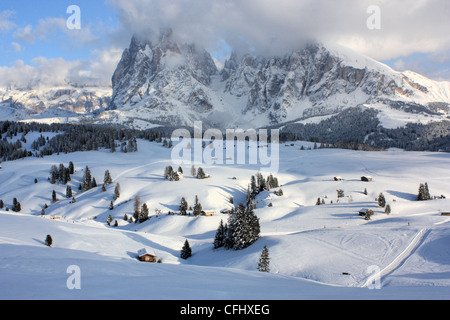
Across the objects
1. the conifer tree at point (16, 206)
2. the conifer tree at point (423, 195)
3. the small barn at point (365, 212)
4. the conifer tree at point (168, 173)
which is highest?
the conifer tree at point (168, 173)

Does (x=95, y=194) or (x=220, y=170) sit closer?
(x=95, y=194)

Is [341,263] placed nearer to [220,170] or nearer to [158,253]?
[158,253]

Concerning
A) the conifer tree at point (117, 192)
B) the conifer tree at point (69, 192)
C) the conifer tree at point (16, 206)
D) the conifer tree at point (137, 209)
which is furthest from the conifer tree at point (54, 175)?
the conifer tree at point (137, 209)

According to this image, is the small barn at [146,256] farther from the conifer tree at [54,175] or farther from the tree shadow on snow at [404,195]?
the conifer tree at [54,175]

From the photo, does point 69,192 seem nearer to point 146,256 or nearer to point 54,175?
point 54,175

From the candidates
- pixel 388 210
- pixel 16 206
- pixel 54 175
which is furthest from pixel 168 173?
pixel 388 210

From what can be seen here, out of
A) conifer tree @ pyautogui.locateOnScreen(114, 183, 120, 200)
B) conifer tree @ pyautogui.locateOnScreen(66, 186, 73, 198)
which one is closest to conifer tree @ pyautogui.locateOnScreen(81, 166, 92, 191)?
conifer tree @ pyautogui.locateOnScreen(66, 186, 73, 198)

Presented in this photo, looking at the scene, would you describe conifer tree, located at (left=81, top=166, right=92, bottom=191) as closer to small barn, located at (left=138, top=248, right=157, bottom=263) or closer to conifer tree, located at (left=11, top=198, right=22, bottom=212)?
conifer tree, located at (left=11, top=198, right=22, bottom=212)
